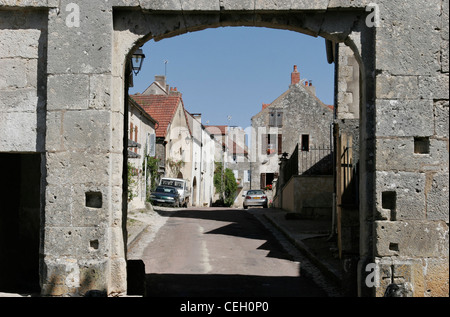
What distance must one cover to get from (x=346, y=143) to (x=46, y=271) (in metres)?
6.10

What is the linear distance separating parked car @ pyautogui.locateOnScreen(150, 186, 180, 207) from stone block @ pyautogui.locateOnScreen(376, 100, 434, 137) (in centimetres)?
2204

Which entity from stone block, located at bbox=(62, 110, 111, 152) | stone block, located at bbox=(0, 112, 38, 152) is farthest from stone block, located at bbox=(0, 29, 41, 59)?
stone block, located at bbox=(62, 110, 111, 152)

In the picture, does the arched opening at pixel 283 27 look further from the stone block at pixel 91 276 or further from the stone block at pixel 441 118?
the stone block at pixel 91 276

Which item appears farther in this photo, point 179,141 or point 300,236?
point 179,141

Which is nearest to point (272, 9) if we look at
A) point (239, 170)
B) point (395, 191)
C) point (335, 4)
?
point (335, 4)

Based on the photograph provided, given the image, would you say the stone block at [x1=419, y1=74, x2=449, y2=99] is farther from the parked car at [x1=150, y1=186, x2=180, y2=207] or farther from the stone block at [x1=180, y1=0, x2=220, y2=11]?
the parked car at [x1=150, y1=186, x2=180, y2=207]

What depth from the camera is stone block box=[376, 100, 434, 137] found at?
→ 6.00 meters

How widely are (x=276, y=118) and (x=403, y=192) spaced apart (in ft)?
112

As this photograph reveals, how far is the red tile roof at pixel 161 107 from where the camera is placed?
32312 millimetres

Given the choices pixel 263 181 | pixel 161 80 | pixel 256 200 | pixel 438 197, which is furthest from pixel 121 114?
pixel 263 181

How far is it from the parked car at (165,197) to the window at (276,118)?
546 inches

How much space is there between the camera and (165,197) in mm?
27609

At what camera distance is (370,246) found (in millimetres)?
6113

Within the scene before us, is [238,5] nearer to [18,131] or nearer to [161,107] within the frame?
[18,131]
